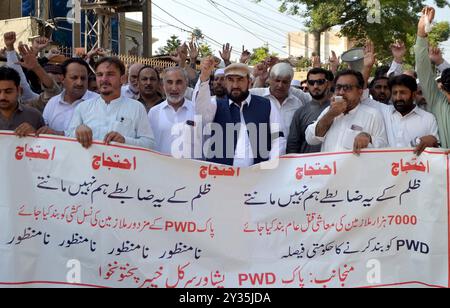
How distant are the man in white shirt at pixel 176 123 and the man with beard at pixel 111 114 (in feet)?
1.45

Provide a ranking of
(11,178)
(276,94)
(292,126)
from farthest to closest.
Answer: (276,94), (292,126), (11,178)

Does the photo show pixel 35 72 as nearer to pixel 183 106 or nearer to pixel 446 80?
pixel 183 106

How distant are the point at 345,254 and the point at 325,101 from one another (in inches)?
66.8

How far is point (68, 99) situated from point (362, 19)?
2227 cm

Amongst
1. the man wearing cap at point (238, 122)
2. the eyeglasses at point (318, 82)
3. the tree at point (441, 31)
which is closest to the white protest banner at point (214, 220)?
the man wearing cap at point (238, 122)

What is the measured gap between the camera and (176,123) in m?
5.21

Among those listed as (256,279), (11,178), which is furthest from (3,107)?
(256,279)

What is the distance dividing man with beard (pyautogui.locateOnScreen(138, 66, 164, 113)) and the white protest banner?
141 cm

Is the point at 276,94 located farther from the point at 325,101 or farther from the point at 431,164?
the point at 431,164

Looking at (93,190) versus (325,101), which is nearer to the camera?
(93,190)

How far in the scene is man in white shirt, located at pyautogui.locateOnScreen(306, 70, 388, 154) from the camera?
4660 mm

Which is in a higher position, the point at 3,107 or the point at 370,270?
the point at 3,107
